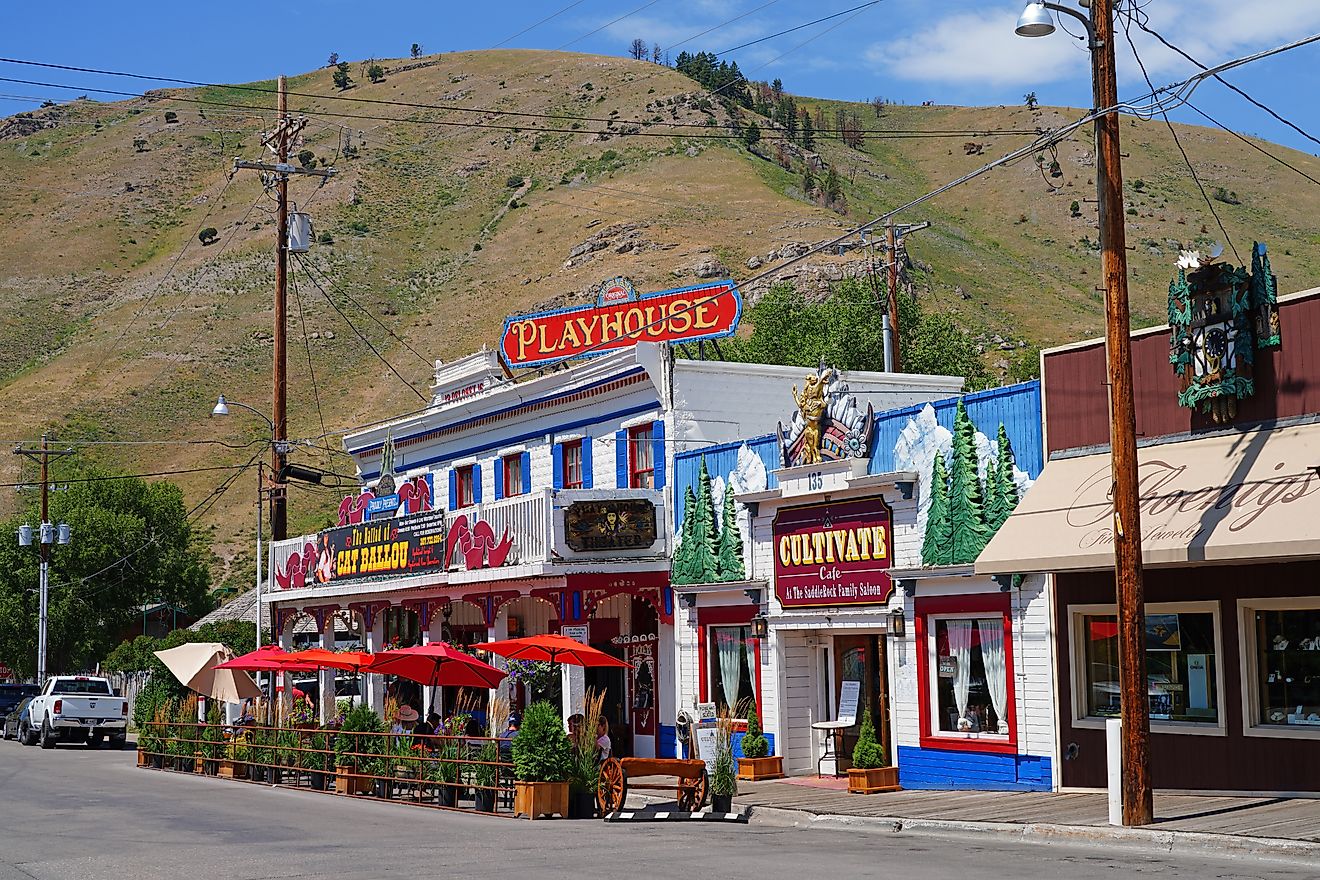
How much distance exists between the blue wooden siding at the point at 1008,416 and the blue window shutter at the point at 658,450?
232 inches

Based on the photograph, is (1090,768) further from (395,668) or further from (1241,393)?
(395,668)

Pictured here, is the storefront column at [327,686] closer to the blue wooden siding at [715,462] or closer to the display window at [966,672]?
the blue wooden siding at [715,462]

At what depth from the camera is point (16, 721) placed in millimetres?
43906

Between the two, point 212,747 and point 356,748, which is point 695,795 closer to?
point 356,748

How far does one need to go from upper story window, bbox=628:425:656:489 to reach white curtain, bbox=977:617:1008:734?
27.5 ft

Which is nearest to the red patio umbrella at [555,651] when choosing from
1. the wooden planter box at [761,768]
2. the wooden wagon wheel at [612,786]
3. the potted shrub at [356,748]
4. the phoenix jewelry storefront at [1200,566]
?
the wooden planter box at [761,768]

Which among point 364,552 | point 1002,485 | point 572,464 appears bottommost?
point 364,552

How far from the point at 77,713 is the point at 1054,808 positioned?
31.3 meters

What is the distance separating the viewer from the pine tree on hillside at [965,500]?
20.2 meters

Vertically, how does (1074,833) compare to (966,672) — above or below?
below

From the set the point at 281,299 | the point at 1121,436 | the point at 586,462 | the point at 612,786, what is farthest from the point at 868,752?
the point at 281,299

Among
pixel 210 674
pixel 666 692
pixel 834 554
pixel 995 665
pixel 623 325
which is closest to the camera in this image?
pixel 995 665

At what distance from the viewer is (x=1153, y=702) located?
1819cm

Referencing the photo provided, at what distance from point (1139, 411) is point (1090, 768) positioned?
14.5 ft
